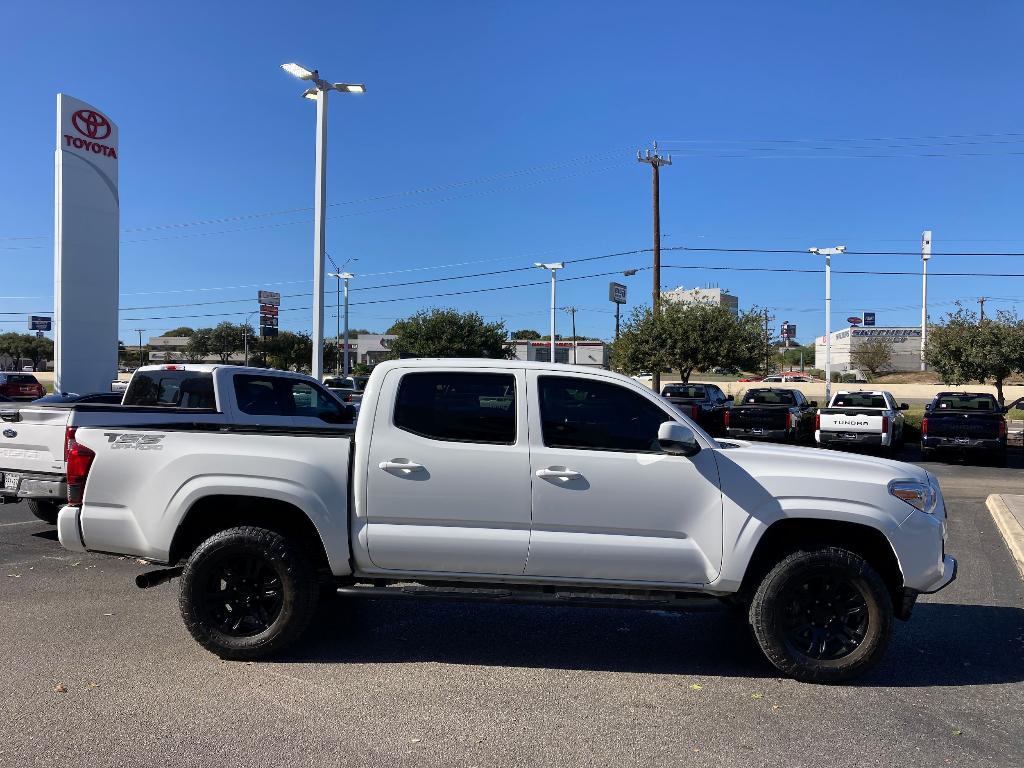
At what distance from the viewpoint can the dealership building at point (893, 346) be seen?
106 m

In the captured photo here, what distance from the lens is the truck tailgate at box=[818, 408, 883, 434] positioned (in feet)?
62.0

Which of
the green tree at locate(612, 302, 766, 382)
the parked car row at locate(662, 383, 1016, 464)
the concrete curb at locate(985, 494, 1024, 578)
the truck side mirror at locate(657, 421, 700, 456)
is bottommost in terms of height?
the concrete curb at locate(985, 494, 1024, 578)

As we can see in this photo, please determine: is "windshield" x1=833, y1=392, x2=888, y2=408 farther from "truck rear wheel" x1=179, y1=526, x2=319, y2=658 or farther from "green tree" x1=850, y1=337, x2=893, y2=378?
"green tree" x1=850, y1=337, x2=893, y2=378

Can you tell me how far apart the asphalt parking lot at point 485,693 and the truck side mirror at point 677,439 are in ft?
4.56

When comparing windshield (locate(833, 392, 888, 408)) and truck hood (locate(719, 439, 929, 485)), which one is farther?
windshield (locate(833, 392, 888, 408))

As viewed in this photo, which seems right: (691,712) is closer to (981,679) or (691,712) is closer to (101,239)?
(981,679)

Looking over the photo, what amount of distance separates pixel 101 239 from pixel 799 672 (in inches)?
964

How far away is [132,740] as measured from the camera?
389cm

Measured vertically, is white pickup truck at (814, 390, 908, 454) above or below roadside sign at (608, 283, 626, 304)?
below

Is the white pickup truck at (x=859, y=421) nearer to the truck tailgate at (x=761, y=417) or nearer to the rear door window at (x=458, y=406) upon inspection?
the truck tailgate at (x=761, y=417)

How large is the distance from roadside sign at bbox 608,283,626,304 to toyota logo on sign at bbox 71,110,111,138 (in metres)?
45.5

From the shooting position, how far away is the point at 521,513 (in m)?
4.77

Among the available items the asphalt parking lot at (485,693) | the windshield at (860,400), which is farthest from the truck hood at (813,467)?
the windshield at (860,400)

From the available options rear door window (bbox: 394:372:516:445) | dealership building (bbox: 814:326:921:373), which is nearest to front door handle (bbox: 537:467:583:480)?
rear door window (bbox: 394:372:516:445)
